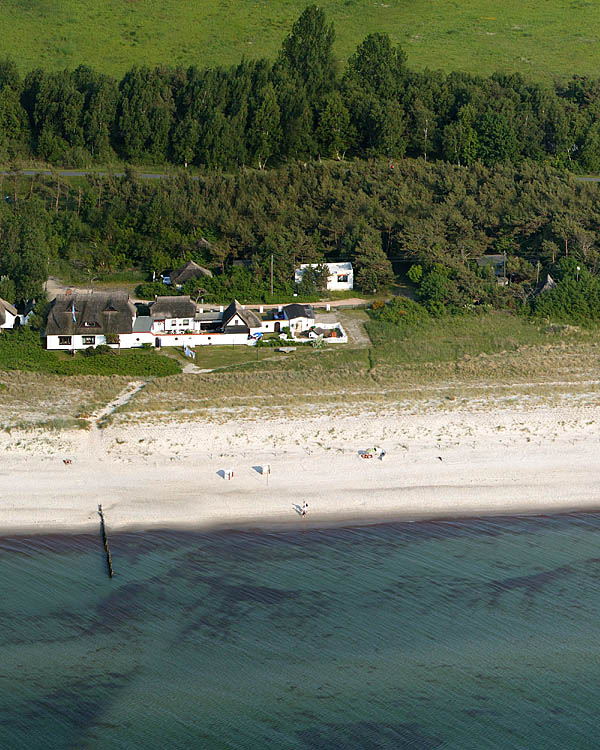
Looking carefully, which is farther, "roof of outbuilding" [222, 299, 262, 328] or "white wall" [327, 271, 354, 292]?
"white wall" [327, 271, 354, 292]

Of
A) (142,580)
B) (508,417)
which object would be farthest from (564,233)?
(142,580)

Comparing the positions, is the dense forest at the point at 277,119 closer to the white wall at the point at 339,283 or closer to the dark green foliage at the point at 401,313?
the white wall at the point at 339,283

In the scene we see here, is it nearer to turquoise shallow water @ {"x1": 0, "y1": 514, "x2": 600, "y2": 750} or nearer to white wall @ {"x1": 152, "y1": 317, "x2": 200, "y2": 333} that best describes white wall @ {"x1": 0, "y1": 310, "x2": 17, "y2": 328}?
white wall @ {"x1": 152, "y1": 317, "x2": 200, "y2": 333}

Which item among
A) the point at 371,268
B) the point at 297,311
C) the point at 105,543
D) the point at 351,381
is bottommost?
the point at 105,543

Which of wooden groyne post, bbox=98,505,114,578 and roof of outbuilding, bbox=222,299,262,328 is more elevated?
roof of outbuilding, bbox=222,299,262,328

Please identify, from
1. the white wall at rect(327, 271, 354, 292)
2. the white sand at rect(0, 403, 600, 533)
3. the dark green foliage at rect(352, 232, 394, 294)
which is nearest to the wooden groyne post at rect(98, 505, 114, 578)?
the white sand at rect(0, 403, 600, 533)

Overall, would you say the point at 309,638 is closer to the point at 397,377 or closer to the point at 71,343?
the point at 397,377

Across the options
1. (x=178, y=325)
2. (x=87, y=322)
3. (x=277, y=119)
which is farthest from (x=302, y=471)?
(x=277, y=119)
